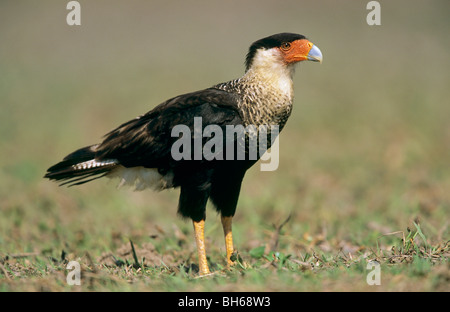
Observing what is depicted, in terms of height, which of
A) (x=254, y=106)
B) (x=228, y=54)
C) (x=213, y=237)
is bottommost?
(x=213, y=237)

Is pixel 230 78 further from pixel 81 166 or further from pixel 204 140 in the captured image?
pixel 204 140

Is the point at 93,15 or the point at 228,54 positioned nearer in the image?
the point at 228,54

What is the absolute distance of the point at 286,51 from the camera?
443cm

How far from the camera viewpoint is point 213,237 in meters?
5.66

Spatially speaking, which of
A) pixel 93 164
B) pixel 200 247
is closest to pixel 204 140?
pixel 200 247

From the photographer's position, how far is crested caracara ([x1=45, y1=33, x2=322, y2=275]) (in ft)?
13.4

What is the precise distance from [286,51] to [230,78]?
26.1ft

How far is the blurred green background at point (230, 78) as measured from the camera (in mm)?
6031

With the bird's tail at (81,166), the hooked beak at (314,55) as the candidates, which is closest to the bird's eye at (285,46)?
the hooked beak at (314,55)

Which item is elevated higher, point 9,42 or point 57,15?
point 57,15

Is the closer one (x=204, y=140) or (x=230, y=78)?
(x=204, y=140)
